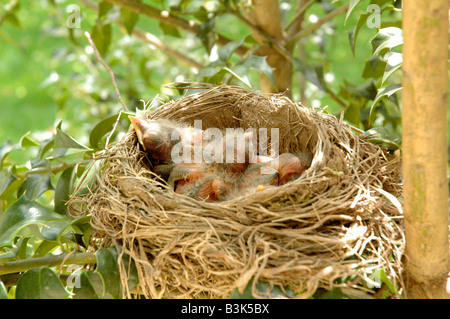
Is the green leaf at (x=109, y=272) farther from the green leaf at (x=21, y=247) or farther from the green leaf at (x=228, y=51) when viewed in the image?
the green leaf at (x=228, y=51)

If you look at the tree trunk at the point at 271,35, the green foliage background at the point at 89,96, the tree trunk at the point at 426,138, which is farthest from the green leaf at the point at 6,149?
the tree trunk at the point at 426,138

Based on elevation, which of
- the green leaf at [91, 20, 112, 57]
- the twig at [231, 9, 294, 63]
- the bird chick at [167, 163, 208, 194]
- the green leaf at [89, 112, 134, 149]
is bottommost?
the bird chick at [167, 163, 208, 194]

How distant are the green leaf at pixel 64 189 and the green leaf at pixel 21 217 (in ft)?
0.55

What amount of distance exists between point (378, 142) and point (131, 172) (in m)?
0.60

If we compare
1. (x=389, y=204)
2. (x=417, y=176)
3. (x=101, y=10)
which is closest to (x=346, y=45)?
(x=101, y=10)

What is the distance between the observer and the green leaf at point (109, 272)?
2.98 feet

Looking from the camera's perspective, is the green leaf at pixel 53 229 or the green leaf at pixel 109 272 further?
the green leaf at pixel 53 229

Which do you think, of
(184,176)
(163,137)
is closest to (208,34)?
(163,137)

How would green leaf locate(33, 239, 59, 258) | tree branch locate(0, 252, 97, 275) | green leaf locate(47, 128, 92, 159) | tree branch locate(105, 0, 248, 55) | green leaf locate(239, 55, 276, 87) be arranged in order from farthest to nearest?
tree branch locate(105, 0, 248, 55) → green leaf locate(239, 55, 276, 87) → green leaf locate(47, 128, 92, 159) → green leaf locate(33, 239, 59, 258) → tree branch locate(0, 252, 97, 275)

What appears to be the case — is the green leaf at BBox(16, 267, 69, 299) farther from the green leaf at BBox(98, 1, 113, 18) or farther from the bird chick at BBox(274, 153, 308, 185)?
the green leaf at BBox(98, 1, 113, 18)

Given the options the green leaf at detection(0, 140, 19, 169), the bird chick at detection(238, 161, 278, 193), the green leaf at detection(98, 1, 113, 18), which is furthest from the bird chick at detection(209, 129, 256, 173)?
the green leaf at detection(98, 1, 113, 18)

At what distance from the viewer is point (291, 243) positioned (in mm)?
917

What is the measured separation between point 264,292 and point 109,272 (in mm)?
286

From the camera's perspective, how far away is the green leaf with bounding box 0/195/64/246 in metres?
1.02
